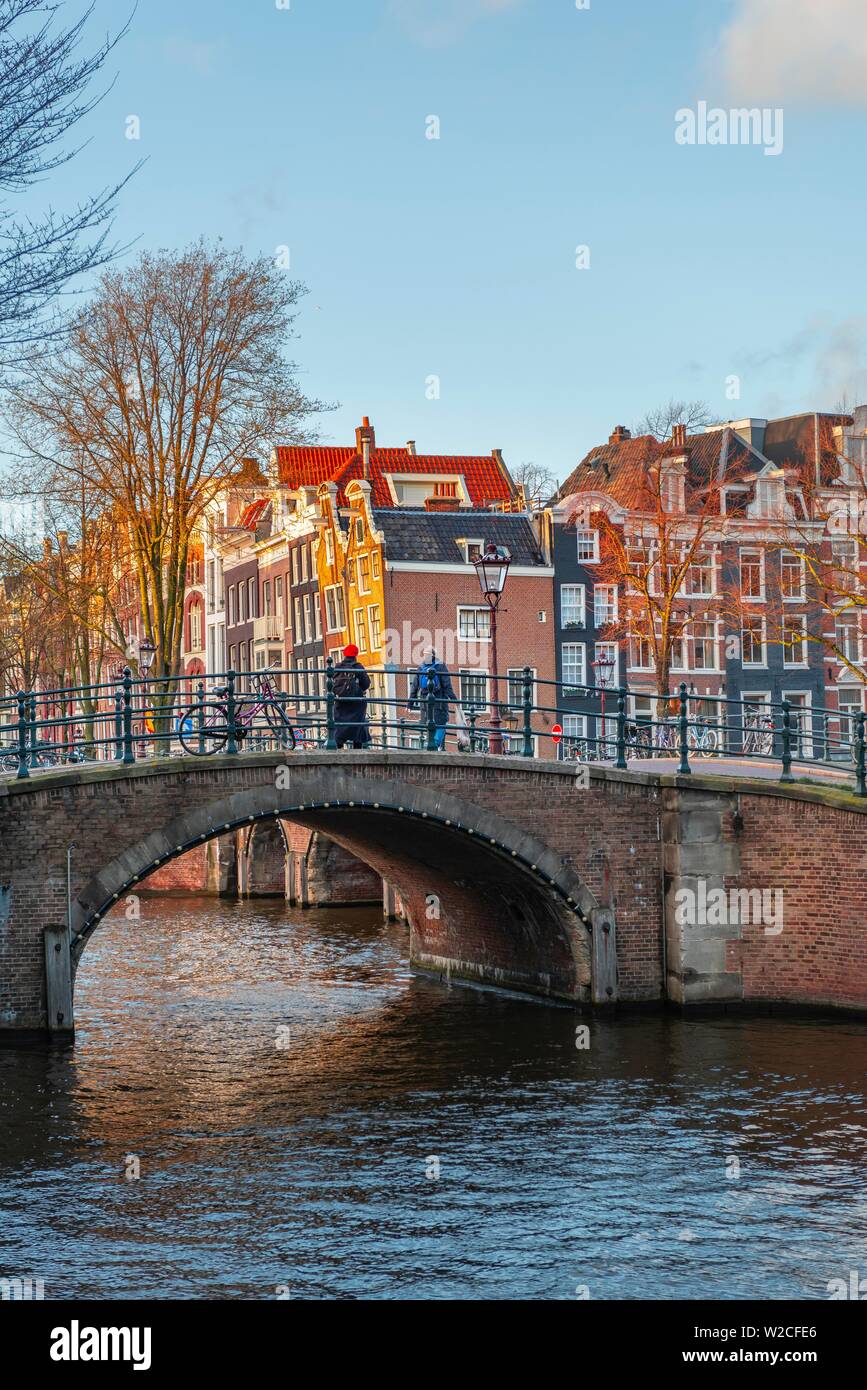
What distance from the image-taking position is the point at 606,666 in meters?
52.7

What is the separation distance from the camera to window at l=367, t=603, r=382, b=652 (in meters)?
49.9

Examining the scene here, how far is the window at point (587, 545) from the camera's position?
172ft

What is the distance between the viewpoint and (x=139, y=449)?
35969 millimetres

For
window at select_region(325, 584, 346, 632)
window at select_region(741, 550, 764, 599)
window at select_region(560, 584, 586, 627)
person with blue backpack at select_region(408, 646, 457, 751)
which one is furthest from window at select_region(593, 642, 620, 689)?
person with blue backpack at select_region(408, 646, 457, 751)

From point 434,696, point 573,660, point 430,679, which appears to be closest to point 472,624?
point 573,660

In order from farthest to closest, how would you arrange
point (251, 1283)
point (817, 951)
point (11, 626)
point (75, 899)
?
point (11, 626) < point (817, 951) < point (75, 899) < point (251, 1283)

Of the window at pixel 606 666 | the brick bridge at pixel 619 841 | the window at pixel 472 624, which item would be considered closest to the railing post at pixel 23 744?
the brick bridge at pixel 619 841

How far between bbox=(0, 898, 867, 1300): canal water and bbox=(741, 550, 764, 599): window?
32.2m

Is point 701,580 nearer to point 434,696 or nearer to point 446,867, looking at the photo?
point 446,867

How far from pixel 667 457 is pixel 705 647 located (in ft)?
20.0

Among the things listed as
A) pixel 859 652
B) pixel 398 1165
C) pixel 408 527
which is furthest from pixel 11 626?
pixel 398 1165

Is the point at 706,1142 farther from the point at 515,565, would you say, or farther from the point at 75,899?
the point at 515,565

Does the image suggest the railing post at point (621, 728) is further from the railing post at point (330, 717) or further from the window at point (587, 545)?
the window at point (587, 545)

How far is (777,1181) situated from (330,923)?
2204 cm
